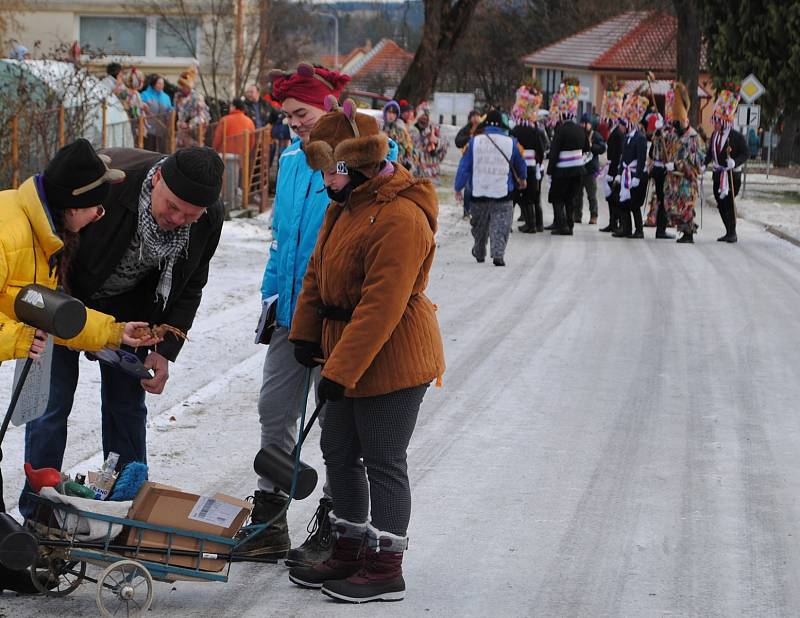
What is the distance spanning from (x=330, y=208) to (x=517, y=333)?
628 centimetres

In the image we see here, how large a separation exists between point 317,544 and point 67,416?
3.66ft

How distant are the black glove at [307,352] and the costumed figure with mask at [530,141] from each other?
1533 centimetres

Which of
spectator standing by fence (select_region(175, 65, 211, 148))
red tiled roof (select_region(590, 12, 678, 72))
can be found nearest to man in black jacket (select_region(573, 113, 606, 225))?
spectator standing by fence (select_region(175, 65, 211, 148))

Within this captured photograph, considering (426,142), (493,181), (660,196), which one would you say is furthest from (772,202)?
(493,181)

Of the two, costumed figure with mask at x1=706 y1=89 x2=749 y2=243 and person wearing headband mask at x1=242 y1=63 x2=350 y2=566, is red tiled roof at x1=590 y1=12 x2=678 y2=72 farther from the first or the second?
person wearing headband mask at x1=242 y1=63 x2=350 y2=566

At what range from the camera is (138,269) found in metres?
5.34

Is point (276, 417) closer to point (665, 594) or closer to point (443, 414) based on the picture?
point (665, 594)

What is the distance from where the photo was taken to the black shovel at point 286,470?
524cm

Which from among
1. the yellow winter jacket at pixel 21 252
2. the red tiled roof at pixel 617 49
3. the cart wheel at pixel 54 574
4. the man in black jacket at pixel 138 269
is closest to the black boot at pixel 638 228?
the man in black jacket at pixel 138 269

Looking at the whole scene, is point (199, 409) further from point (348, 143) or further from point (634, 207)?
point (634, 207)

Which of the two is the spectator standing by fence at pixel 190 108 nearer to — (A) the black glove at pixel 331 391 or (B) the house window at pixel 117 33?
(A) the black glove at pixel 331 391

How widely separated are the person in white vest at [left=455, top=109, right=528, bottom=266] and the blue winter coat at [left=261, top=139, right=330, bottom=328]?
34.3ft

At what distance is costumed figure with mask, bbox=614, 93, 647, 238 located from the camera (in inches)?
776

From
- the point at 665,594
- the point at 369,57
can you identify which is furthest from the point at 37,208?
the point at 369,57
